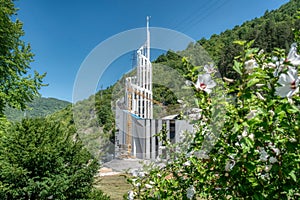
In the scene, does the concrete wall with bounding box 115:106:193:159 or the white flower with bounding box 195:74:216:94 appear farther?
the concrete wall with bounding box 115:106:193:159

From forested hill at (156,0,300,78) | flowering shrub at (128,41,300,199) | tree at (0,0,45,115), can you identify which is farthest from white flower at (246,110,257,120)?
Answer: tree at (0,0,45,115)

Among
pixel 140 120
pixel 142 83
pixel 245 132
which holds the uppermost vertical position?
pixel 142 83

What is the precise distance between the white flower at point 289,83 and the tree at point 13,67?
21.5ft

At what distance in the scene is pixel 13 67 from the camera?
22.4ft

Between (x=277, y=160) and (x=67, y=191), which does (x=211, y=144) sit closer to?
(x=277, y=160)

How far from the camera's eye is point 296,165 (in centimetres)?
79

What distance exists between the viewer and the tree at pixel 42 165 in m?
2.78

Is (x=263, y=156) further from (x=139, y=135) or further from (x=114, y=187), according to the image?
(x=114, y=187)

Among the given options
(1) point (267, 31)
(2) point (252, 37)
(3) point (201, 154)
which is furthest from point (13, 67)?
(1) point (267, 31)

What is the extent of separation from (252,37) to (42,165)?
1224 cm

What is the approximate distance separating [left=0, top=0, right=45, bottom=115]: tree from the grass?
10.2 ft

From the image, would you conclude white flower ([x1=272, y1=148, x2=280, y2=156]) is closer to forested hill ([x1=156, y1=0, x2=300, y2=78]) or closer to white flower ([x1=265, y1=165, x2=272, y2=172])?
white flower ([x1=265, y1=165, x2=272, y2=172])

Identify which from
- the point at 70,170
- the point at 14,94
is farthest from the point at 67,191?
the point at 14,94

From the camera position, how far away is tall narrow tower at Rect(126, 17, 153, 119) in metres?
3.30
